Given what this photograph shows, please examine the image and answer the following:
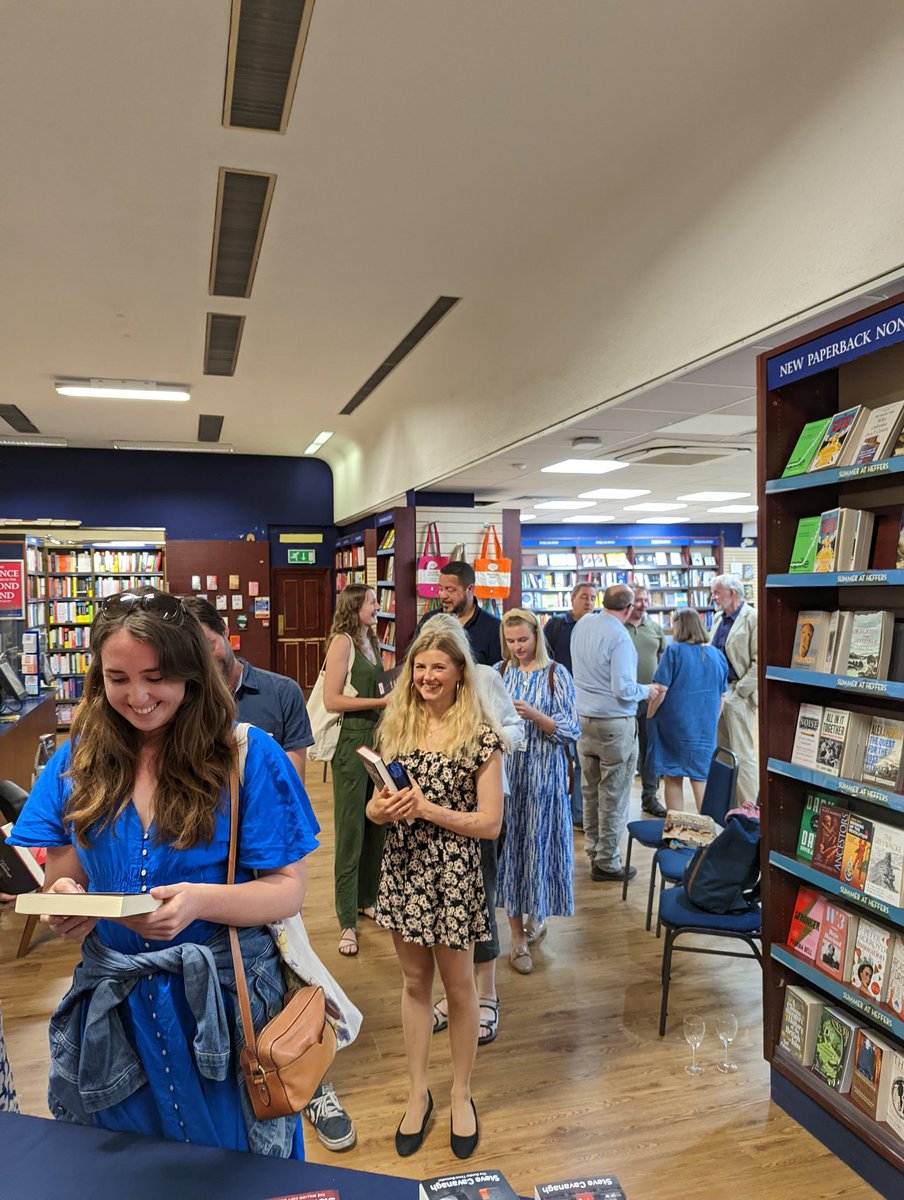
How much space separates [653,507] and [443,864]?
874 centimetres

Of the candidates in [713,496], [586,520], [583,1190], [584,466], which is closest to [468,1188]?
[583,1190]

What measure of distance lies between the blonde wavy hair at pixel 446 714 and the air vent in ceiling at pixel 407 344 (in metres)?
3.65

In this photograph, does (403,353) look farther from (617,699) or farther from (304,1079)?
(304,1079)

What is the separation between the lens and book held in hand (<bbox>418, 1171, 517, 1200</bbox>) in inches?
43.5

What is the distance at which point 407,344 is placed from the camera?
661 cm

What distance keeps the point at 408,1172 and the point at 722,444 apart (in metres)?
5.06

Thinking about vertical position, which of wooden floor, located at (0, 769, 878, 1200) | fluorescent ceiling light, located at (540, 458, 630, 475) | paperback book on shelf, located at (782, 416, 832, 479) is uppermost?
fluorescent ceiling light, located at (540, 458, 630, 475)

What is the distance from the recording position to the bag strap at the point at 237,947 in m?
1.35

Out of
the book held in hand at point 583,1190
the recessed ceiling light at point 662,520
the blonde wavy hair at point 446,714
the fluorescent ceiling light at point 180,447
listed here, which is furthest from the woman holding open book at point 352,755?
the recessed ceiling light at point 662,520

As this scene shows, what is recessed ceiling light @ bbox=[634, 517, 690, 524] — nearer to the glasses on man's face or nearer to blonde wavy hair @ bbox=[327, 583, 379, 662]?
blonde wavy hair @ bbox=[327, 583, 379, 662]

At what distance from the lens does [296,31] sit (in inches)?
111

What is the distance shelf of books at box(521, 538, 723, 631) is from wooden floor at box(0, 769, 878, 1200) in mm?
9084

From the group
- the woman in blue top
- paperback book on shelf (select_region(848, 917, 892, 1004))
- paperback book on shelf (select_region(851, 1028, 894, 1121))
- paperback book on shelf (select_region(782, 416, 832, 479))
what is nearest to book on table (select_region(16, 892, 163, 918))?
the woman in blue top

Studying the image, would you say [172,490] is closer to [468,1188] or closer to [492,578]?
[492,578]
